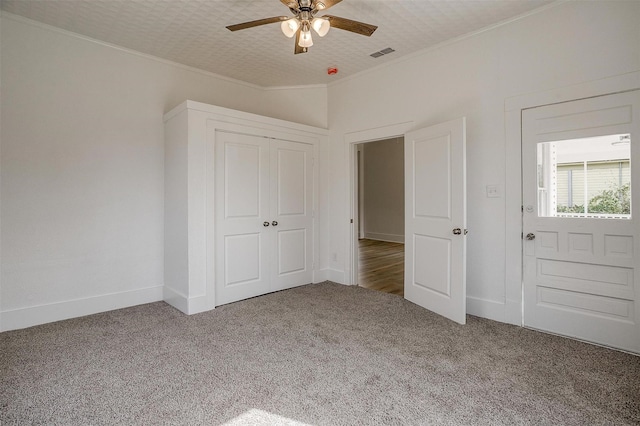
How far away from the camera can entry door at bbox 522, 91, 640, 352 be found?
8.29ft

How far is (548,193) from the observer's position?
9.58 feet

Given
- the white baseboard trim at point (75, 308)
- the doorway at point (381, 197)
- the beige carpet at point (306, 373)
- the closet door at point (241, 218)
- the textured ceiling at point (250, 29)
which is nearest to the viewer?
the beige carpet at point (306, 373)

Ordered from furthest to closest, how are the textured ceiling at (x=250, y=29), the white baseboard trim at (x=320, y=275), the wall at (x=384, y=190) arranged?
1. the wall at (x=384, y=190)
2. the white baseboard trim at (x=320, y=275)
3. the textured ceiling at (x=250, y=29)

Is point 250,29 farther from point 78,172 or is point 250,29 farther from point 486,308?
point 486,308

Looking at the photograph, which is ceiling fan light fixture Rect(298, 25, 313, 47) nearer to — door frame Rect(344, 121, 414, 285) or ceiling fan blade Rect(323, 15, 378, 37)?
ceiling fan blade Rect(323, 15, 378, 37)

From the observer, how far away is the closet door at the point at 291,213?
4188mm

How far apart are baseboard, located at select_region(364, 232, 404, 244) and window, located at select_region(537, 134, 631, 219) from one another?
18.5 feet

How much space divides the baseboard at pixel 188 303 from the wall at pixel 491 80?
2.84 m

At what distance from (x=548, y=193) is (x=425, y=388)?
6.86ft

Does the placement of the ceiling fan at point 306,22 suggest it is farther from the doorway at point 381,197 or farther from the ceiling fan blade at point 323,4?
the doorway at point 381,197

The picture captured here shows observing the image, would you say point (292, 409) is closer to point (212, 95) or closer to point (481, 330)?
point (481, 330)

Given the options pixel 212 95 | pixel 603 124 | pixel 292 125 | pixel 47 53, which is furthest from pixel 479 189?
pixel 47 53

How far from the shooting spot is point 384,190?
895 centimetres

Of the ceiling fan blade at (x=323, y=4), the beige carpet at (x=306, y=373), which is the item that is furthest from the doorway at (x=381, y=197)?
the ceiling fan blade at (x=323, y=4)
